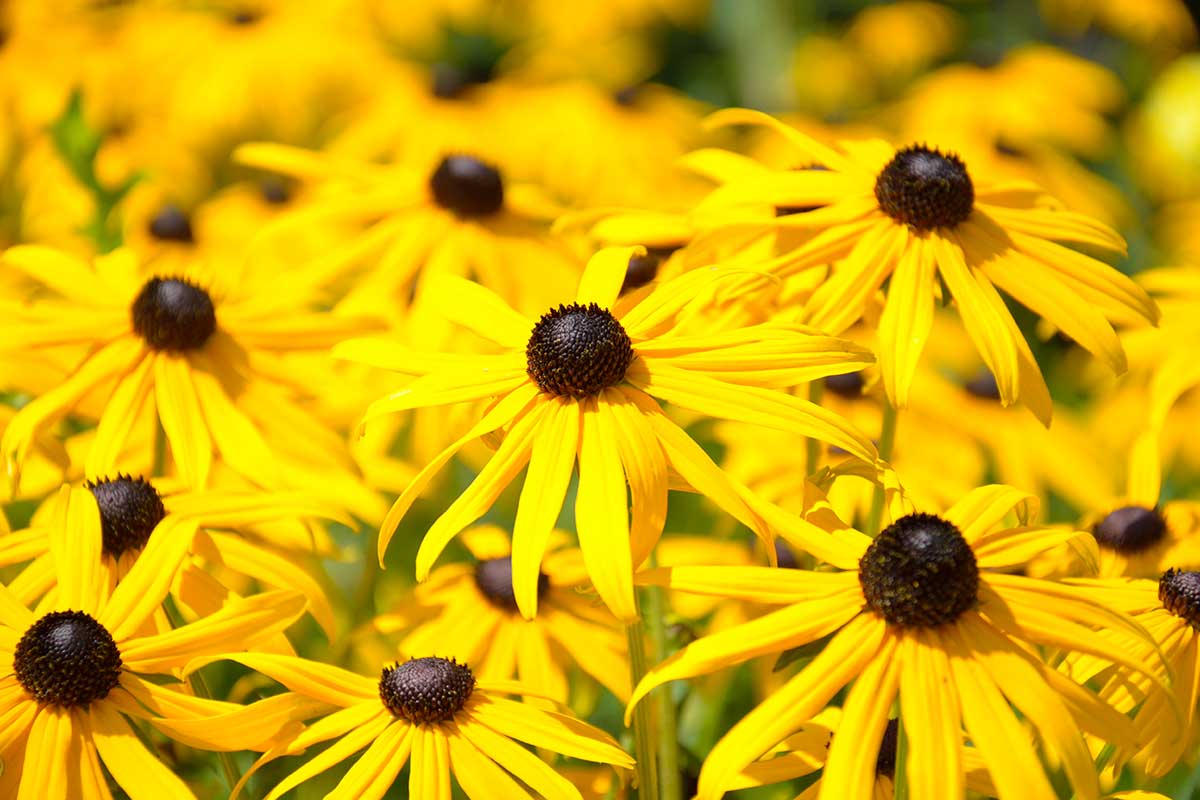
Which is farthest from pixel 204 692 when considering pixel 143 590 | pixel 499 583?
pixel 499 583

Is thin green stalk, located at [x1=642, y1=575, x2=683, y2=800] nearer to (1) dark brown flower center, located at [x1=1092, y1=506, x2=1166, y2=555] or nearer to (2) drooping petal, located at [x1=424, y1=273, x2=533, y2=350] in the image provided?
(2) drooping petal, located at [x1=424, y1=273, x2=533, y2=350]

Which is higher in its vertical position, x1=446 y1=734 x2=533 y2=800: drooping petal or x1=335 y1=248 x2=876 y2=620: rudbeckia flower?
x1=335 y1=248 x2=876 y2=620: rudbeckia flower

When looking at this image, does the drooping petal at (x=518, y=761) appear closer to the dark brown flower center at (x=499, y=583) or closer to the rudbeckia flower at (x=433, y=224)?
the dark brown flower center at (x=499, y=583)

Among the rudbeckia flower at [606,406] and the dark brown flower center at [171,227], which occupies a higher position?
the dark brown flower center at [171,227]

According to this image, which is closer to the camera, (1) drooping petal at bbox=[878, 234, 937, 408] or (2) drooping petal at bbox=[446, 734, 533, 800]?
(2) drooping petal at bbox=[446, 734, 533, 800]

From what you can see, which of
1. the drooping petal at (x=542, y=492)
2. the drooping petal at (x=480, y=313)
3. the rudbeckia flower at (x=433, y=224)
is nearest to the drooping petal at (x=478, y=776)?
the drooping petal at (x=542, y=492)

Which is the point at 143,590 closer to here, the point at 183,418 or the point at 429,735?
the point at 429,735

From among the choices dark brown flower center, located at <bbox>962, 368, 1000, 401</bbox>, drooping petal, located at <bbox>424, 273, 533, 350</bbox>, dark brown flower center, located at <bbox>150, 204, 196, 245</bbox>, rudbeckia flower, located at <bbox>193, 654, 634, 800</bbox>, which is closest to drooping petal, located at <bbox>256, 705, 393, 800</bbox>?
rudbeckia flower, located at <bbox>193, 654, 634, 800</bbox>
